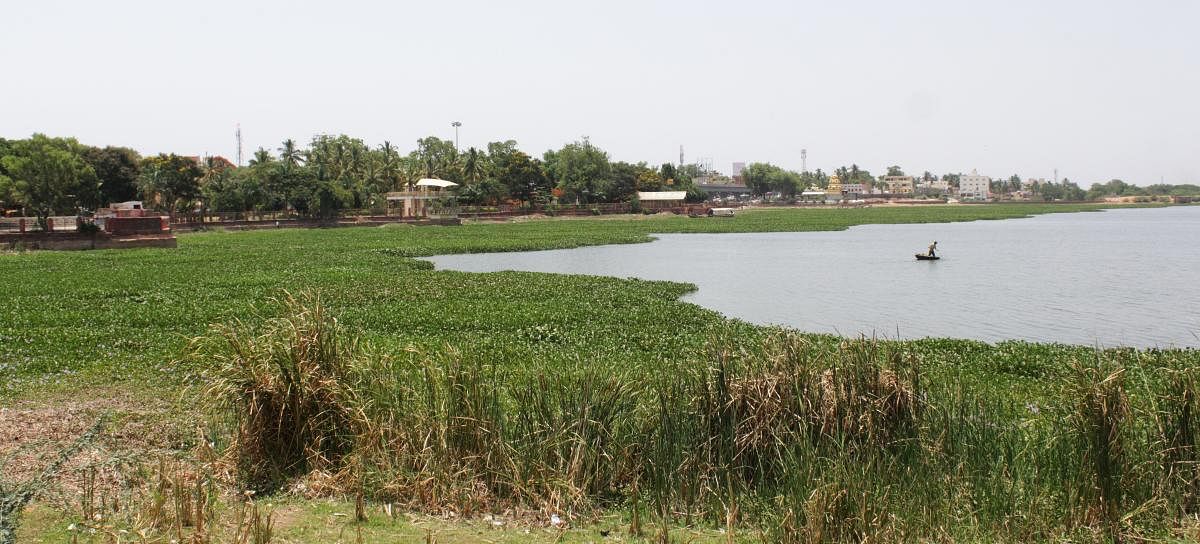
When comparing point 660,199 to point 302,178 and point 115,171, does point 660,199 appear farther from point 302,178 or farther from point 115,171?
point 115,171

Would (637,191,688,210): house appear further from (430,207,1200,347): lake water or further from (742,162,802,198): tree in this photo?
(742,162,802,198): tree

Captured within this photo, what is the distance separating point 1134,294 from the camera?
2742 cm

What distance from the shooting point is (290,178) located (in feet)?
225

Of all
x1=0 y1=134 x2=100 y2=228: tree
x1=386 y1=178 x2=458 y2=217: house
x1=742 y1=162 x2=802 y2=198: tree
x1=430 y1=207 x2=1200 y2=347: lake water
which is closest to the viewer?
x1=430 y1=207 x2=1200 y2=347: lake water

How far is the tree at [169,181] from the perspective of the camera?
212 ft

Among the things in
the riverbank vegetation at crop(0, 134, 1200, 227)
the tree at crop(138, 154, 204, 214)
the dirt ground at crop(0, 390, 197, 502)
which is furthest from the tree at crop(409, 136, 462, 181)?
the dirt ground at crop(0, 390, 197, 502)

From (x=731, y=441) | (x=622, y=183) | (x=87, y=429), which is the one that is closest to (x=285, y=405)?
(x=87, y=429)

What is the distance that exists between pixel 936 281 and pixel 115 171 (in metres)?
60.8

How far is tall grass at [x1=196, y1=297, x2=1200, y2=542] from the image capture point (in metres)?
7.35

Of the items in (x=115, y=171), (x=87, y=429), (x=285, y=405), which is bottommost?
(x=87, y=429)

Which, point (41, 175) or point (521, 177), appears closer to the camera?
point (41, 175)

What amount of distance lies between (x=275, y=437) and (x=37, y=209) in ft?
205

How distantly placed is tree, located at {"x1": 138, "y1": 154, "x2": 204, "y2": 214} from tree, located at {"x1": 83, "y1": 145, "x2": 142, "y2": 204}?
43.0 inches

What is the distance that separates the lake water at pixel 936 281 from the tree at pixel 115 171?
39.3 m
